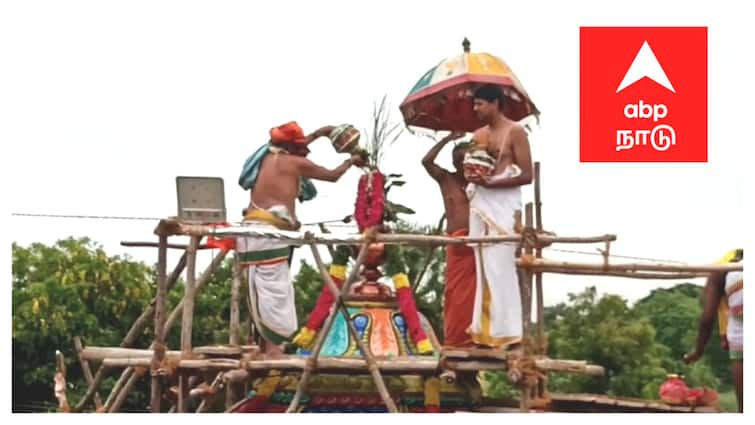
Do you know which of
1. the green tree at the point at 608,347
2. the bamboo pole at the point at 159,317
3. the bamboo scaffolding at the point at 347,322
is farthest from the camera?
the green tree at the point at 608,347

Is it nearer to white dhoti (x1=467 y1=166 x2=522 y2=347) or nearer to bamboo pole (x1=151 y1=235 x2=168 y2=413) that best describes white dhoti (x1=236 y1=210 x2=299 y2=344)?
bamboo pole (x1=151 y1=235 x2=168 y2=413)

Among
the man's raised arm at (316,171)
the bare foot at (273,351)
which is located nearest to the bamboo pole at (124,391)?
the bare foot at (273,351)

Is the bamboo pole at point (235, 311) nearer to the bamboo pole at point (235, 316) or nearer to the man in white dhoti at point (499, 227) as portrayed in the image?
the bamboo pole at point (235, 316)

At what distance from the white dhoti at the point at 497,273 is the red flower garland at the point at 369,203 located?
811 millimetres

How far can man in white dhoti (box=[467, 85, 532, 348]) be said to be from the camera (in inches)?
383

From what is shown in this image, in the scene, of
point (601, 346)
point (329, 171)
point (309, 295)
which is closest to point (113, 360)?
point (329, 171)

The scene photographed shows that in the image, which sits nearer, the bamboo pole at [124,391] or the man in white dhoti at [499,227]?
the man in white dhoti at [499,227]

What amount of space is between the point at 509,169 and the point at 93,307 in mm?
14102

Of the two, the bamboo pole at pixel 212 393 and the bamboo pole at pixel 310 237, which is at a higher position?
the bamboo pole at pixel 310 237

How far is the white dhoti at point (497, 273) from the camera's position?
9.73 metres

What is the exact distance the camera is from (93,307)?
22.7 meters

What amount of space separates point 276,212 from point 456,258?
54.4 inches

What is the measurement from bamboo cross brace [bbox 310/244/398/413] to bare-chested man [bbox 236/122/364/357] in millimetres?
397

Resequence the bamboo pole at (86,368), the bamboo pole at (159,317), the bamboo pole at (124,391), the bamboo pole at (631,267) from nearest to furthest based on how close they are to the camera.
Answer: the bamboo pole at (631,267), the bamboo pole at (159,317), the bamboo pole at (124,391), the bamboo pole at (86,368)
